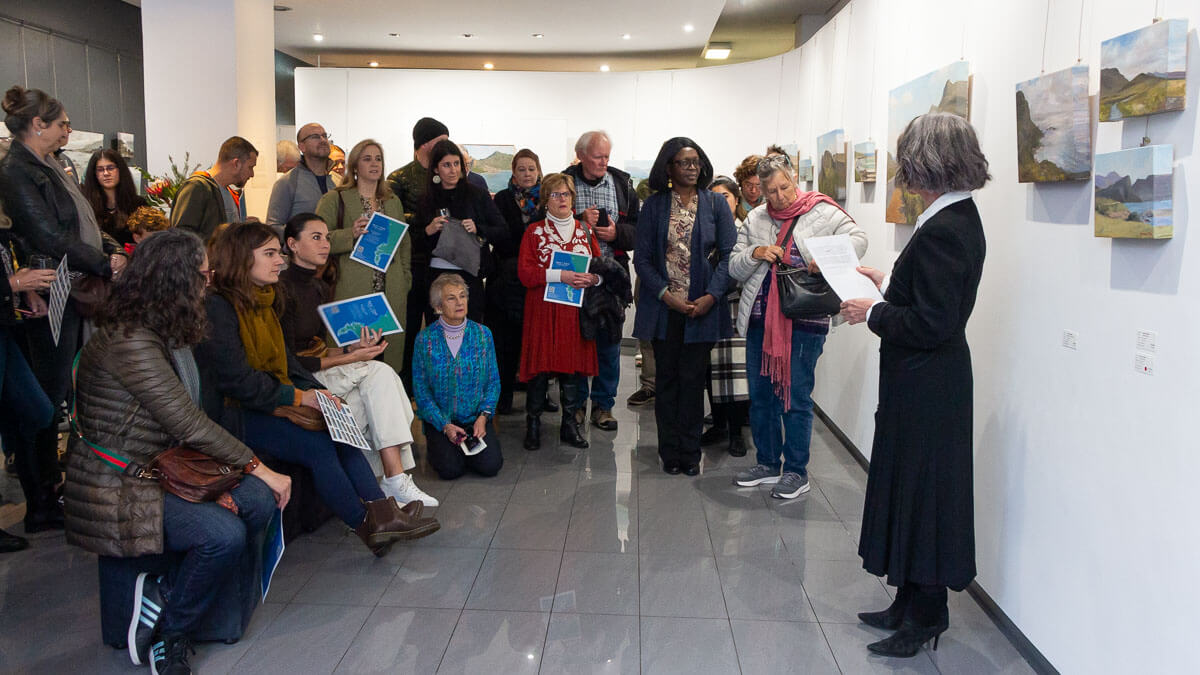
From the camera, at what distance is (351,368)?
13.4 feet

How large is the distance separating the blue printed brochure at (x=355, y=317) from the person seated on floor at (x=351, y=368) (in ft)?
0.16

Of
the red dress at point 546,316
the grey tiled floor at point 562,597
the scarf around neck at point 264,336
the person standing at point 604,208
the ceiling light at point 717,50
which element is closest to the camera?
the grey tiled floor at point 562,597

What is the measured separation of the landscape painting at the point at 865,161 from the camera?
5176mm

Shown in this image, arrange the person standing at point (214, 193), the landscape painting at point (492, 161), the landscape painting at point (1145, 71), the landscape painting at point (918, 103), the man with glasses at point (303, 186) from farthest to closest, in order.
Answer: the landscape painting at point (492, 161) → the man with glasses at point (303, 186) → the person standing at point (214, 193) → the landscape painting at point (918, 103) → the landscape painting at point (1145, 71)

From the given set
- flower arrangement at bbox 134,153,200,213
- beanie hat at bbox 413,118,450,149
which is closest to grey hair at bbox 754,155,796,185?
beanie hat at bbox 413,118,450,149

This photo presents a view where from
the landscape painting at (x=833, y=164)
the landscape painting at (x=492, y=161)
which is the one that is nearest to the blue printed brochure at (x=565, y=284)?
the landscape painting at (x=833, y=164)

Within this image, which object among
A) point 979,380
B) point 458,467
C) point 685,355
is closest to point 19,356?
point 458,467

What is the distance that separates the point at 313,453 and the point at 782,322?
7.32 feet

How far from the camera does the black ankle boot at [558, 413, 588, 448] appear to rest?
5.43 meters

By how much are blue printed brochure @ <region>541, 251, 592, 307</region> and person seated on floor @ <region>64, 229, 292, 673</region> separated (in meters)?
2.54

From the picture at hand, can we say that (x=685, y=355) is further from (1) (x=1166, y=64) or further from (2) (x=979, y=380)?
(1) (x=1166, y=64)

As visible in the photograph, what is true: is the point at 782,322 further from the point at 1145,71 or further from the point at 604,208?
the point at 1145,71

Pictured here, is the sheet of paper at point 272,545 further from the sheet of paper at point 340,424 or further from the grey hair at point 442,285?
the grey hair at point 442,285

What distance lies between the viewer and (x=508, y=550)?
150 inches
